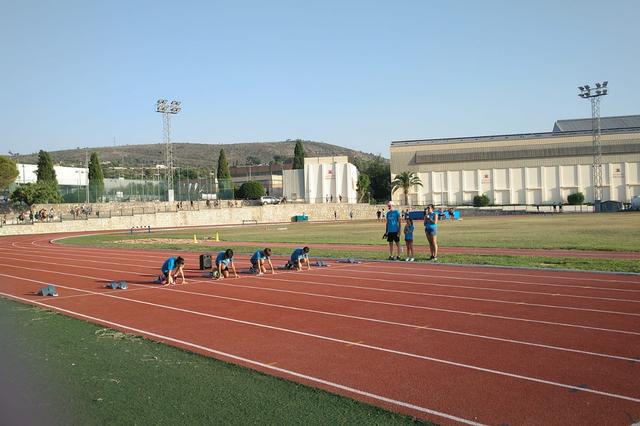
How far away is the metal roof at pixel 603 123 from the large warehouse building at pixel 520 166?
4.80 ft

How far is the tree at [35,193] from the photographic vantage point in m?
57.8

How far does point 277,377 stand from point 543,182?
99.5 metres

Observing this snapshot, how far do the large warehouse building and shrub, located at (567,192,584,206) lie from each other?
3390 mm

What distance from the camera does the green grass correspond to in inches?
213

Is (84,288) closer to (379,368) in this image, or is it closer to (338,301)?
(338,301)

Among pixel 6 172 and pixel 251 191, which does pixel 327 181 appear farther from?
pixel 6 172

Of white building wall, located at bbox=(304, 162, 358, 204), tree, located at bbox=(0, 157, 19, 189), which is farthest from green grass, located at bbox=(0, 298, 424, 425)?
white building wall, located at bbox=(304, 162, 358, 204)

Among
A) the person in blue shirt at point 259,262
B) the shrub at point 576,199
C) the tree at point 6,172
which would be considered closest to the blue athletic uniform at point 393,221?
the person in blue shirt at point 259,262

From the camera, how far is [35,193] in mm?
58031

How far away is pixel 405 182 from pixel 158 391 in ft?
310

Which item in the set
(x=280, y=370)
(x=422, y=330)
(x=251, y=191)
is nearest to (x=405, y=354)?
(x=422, y=330)

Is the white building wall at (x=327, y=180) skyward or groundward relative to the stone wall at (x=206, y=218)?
skyward

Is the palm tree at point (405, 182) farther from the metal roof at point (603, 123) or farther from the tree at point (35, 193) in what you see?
the tree at point (35, 193)

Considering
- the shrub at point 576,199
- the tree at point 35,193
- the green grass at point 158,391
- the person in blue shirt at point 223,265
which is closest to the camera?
the green grass at point 158,391
